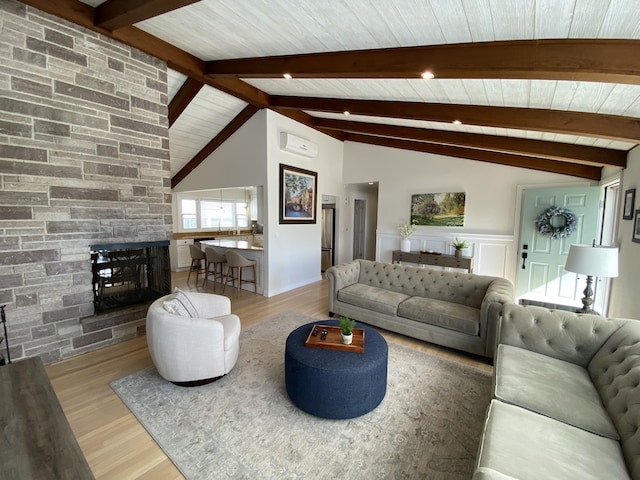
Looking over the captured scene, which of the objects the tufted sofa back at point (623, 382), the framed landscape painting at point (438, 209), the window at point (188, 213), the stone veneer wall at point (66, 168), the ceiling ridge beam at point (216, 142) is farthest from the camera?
the window at point (188, 213)

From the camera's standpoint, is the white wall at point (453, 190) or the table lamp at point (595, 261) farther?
the white wall at point (453, 190)

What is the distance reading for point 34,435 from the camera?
1.32 metres

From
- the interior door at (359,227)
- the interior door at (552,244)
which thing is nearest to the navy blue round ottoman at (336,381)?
the interior door at (552,244)

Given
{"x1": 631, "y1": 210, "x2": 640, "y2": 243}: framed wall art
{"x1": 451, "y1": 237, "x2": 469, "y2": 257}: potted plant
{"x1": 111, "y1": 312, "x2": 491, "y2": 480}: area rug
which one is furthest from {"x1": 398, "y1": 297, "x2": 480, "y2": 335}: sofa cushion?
{"x1": 451, "y1": 237, "x2": 469, "y2": 257}: potted plant

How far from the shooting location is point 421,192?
18.9 feet

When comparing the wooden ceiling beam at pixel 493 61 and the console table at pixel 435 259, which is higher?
the wooden ceiling beam at pixel 493 61

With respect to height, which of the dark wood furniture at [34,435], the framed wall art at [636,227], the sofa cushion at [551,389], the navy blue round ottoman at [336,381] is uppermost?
the framed wall art at [636,227]

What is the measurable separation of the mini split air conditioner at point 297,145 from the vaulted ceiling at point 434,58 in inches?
27.6

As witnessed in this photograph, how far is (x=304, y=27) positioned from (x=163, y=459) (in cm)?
337

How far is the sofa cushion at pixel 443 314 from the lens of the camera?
119 inches


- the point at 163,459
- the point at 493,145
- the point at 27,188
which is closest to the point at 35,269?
the point at 27,188

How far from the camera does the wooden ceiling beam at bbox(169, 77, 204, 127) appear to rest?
173 inches

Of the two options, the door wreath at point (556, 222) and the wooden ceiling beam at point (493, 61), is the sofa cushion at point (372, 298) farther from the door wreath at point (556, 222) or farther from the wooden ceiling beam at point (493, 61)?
the door wreath at point (556, 222)

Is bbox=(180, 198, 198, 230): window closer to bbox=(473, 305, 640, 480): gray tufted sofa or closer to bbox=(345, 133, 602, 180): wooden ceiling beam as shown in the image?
bbox=(345, 133, 602, 180): wooden ceiling beam
